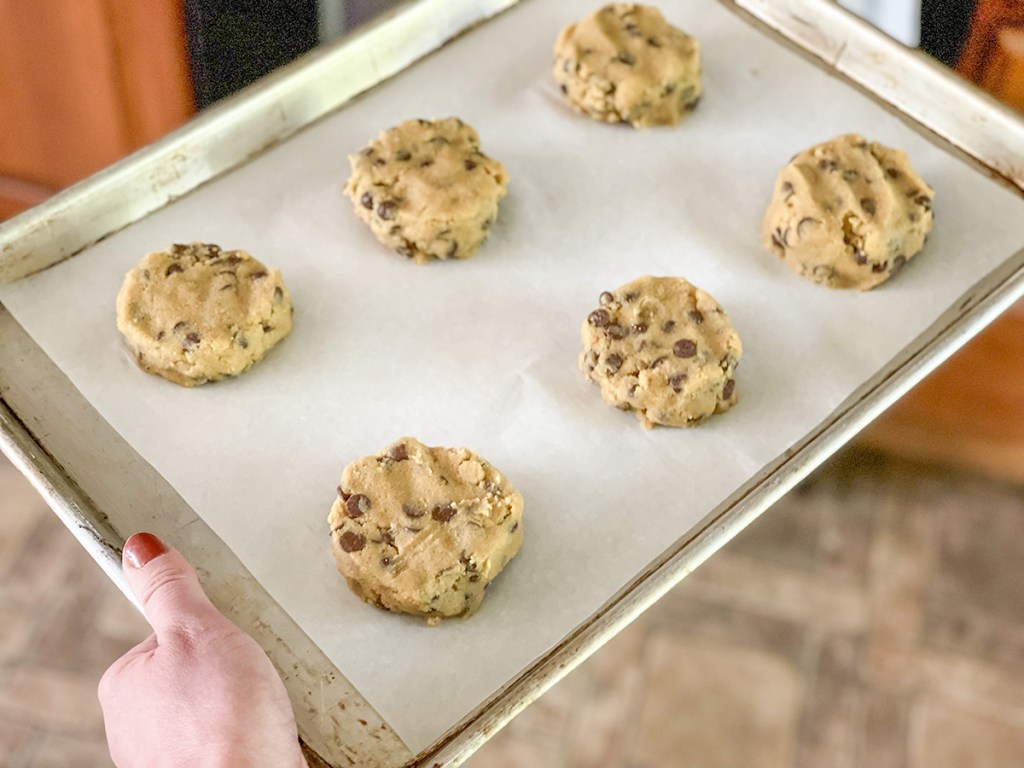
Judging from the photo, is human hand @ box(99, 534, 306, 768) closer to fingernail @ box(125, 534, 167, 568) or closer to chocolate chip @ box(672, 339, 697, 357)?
fingernail @ box(125, 534, 167, 568)

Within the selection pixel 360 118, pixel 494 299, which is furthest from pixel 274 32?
pixel 494 299

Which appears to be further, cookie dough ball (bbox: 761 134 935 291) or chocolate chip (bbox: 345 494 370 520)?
cookie dough ball (bbox: 761 134 935 291)

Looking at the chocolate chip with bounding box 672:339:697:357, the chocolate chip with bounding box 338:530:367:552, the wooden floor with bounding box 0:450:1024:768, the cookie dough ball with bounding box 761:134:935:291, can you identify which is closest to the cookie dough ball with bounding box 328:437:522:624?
the chocolate chip with bounding box 338:530:367:552

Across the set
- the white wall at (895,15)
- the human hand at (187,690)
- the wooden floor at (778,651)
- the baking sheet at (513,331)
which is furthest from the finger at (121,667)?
the white wall at (895,15)

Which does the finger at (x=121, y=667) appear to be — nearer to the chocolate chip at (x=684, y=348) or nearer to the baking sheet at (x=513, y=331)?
the baking sheet at (x=513, y=331)

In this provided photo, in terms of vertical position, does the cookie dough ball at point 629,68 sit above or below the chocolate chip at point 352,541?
above

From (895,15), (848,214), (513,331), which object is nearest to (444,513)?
(513,331)

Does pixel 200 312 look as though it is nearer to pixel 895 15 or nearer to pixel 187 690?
pixel 187 690
